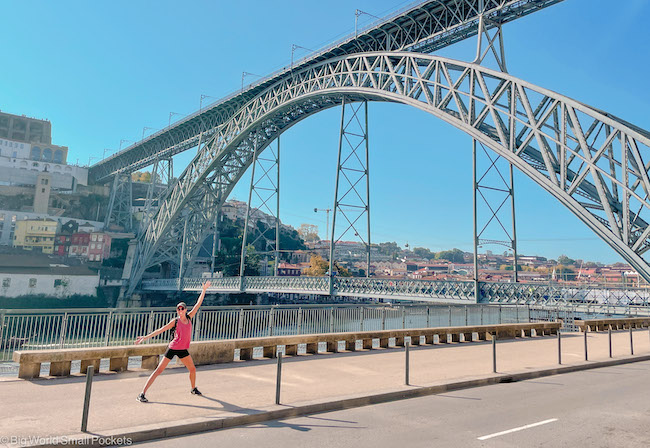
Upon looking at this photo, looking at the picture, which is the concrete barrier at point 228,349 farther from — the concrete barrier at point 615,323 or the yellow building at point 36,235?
the yellow building at point 36,235

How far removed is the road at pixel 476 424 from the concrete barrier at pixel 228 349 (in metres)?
4.16

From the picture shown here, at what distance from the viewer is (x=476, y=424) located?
23.5ft

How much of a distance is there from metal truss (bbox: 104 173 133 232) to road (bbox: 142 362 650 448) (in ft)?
246

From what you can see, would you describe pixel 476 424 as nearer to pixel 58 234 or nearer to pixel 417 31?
pixel 417 31

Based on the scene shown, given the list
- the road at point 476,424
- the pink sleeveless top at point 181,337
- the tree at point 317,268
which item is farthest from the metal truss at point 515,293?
the tree at point 317,268

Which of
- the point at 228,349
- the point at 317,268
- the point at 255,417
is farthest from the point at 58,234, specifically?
the point at 255,417

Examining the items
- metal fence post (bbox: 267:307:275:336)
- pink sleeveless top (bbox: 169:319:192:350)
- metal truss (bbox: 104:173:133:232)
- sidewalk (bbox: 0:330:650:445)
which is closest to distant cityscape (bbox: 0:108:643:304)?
metal truss (bbox: 104:173:133:232)

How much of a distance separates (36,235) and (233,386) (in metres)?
79.8

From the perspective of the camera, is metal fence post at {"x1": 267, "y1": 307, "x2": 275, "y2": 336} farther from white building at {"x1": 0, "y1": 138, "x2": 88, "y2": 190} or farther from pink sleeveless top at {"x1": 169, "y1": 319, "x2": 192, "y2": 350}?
white building at {"x1": 0, "y1": 138, "x2": 88, "y2": 190}

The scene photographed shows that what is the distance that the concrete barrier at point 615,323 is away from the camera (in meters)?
22.7

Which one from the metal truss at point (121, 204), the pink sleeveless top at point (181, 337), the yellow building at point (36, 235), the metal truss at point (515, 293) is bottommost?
the pink sleeveless top at point (181, 337)

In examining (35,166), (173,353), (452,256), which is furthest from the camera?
(452,256)

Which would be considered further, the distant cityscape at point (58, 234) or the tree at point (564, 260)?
the tree at point (564, 260)

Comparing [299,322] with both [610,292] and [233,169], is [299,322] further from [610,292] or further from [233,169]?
[233,169]
